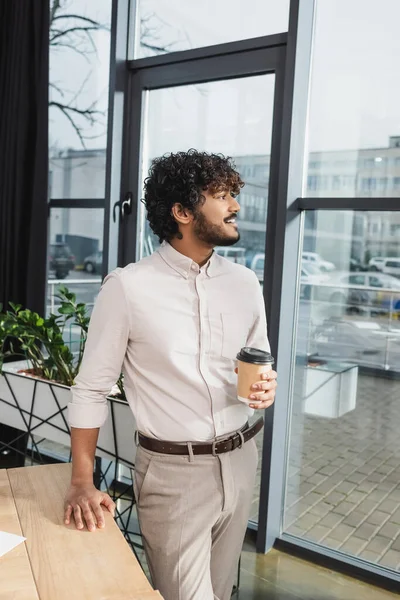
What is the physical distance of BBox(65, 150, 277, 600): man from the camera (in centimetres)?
162

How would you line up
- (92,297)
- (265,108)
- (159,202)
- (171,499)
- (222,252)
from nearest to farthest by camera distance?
(171,499) → (159,202) → (265,108) → (222,252) → (92,297)

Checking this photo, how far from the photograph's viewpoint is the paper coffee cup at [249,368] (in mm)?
1545

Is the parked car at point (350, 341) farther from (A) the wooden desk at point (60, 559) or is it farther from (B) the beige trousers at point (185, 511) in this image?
(A) the wooden desk at point (60, 559)

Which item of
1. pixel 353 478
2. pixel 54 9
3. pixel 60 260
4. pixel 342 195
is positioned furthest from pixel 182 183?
pixel 54 9

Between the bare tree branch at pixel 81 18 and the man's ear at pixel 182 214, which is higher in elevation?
the bare tree branch at pixel 81 18

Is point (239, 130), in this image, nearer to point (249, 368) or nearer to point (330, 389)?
point (330, 389)

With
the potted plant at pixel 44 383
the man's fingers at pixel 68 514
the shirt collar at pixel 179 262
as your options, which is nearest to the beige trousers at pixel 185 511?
the man's fingers at pixel 68 514

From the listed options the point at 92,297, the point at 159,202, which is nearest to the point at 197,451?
the point at 159,202

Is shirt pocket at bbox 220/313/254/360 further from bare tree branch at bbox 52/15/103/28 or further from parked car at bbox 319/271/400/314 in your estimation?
bare tree branch at bbox 52/15/103/28

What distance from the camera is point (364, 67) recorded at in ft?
8.45

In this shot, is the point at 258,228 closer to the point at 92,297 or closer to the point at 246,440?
the point at 92,297

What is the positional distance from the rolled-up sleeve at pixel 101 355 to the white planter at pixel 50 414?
2.36ft

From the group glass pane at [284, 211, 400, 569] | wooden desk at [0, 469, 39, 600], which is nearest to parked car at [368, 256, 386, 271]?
glass pane at [284, 211, 400, 569]

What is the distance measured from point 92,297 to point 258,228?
1.12m
